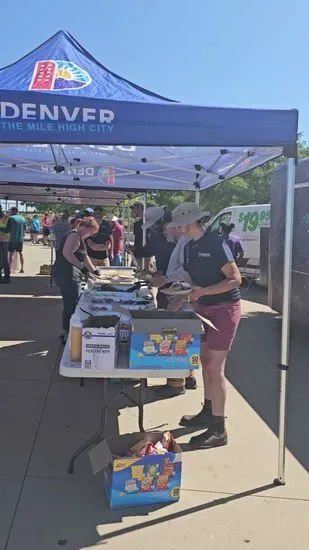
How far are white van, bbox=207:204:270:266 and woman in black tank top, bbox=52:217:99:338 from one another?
26.1 feet

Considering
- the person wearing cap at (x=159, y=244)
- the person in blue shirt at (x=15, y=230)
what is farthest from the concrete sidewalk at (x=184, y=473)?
the person in blue shirt at (x=15, y=230)

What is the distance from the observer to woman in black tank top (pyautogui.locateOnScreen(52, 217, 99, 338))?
6297 mm

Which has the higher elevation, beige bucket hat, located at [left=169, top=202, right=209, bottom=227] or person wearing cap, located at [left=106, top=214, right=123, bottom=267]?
beige bucket hat, located at [left=169, top=202, right=209, bottom=227]

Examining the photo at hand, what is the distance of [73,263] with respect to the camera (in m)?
6.30

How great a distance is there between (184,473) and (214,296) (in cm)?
124

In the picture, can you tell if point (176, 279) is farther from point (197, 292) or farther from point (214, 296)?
point (197, 292)

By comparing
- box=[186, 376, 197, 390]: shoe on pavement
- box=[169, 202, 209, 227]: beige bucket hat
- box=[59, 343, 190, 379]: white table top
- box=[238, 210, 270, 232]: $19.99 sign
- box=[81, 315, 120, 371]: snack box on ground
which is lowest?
box=[186, 376, 197, 390]: shoe on pavement

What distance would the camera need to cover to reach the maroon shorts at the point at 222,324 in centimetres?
380

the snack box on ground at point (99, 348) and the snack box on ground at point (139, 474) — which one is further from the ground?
the snack box on ground at point (99, 348)

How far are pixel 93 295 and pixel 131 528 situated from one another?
2.24 metres

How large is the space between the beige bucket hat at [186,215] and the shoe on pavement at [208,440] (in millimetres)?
1573

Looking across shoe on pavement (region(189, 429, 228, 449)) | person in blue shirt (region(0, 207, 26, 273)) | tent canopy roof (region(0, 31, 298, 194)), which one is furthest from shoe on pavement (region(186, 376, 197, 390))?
person in blue shirt (region(0, 207, 26, 273))

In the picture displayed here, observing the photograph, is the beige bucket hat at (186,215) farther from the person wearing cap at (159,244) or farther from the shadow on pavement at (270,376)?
the person wearing cap at (159,244)

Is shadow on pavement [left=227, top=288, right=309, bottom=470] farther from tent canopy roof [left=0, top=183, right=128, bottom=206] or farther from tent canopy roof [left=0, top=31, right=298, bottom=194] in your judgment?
tent canopy roof [left=0, top=183, right=128, bottom=206]
